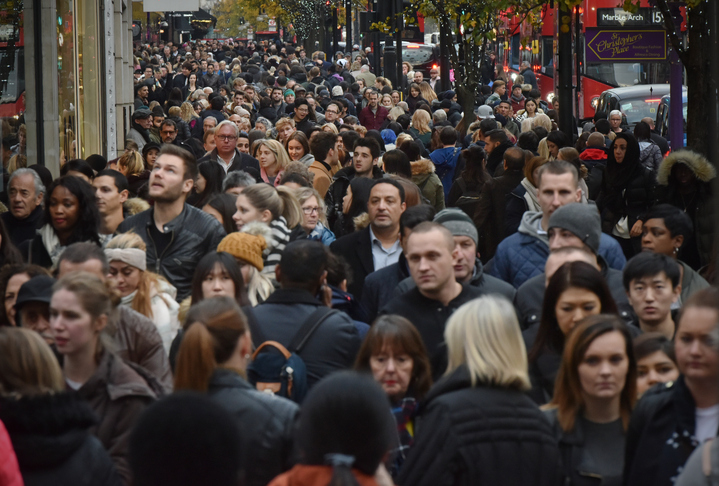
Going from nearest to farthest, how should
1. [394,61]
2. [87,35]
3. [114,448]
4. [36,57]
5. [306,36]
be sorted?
[114,448]
[36,57]
[87,35]
[394,61]
[306,36]

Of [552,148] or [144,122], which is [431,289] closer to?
[552,148]

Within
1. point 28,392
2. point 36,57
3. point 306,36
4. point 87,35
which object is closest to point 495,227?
point 36,57

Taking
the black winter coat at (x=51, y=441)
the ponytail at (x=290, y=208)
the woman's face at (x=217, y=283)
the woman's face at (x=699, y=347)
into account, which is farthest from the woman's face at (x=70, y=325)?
the ponytail at (x=290, y=208)

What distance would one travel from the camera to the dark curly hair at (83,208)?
23.2 feet

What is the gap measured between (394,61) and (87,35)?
11.7 metres

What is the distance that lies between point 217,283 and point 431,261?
1044mm

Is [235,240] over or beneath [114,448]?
over

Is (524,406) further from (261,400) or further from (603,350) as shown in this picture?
(261,400)

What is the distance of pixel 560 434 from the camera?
427 centimetres

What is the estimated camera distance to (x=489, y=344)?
4.04 meters

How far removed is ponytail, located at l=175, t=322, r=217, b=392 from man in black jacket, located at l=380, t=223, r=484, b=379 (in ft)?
5.59

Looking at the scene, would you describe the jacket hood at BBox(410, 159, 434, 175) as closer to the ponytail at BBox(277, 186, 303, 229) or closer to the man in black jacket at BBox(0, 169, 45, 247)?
the ponytail at BBox(277, 186, 303, 229)

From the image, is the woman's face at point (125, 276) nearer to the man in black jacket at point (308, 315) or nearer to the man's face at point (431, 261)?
the man in black jacket at point (308, 315)

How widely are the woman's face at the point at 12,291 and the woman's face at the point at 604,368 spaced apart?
2782mm
